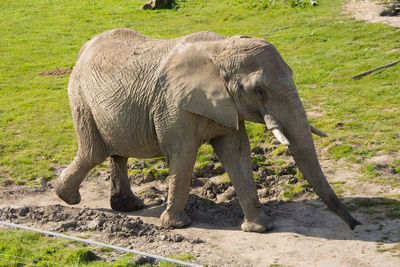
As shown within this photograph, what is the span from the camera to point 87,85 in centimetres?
924

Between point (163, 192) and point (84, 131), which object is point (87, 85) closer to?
point (84, 131)

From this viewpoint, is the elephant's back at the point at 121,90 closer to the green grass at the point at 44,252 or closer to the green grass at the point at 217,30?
the green grass at the point at 44,252

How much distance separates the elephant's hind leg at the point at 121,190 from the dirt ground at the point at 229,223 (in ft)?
0.48

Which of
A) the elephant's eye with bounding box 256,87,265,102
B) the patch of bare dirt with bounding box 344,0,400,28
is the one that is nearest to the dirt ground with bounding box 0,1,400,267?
the elephant's eye with bounding box 256,87,265,102

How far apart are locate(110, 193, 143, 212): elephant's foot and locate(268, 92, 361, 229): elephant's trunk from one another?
3.18 m

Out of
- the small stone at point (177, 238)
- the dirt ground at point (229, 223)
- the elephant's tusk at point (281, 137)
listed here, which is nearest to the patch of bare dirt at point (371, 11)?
the dirt ground at point (229, 223)

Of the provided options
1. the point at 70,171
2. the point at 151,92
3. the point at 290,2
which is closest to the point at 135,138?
the point at 151,92

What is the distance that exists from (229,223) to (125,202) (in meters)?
1.87

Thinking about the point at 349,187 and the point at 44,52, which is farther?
the point at 44,52

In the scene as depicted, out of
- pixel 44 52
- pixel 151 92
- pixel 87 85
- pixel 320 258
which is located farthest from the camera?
pixel 44 52

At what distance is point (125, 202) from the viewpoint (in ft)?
32.6

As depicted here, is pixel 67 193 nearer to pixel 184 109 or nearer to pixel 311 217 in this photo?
pixel 184 109

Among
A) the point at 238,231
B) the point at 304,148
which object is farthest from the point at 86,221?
the point at 304,148

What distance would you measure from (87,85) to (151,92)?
1.27m
